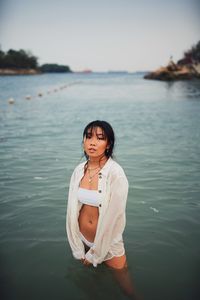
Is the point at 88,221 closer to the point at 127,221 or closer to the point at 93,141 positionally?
the point at 93,141

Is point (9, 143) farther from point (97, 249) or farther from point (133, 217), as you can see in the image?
point (97, 249)

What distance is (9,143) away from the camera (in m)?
10.2

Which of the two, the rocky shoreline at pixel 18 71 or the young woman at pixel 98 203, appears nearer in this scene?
the young woman at pixel 98 203

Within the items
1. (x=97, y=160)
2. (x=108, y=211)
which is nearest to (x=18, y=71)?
(x=97, y=160)

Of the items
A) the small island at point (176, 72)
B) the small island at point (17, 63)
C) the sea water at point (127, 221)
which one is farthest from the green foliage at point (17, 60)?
the sea water at point (127, 221)

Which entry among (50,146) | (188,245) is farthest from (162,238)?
(50,146)

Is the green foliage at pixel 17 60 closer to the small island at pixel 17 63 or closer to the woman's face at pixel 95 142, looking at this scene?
the small island at pixel 17 63

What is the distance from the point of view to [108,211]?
2.95 m

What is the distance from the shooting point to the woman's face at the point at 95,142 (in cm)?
305

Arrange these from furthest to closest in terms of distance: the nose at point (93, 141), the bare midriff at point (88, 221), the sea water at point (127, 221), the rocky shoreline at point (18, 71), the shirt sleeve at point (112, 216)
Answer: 1. the rocky shoreline at point (18, 71)
2. the sea water at point (127, 221)
3. the bare midriff at point (88, 221)
4. the nose at point (93, 141)
5. the shirt sleeve at point (112, 216)

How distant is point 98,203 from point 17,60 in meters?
125

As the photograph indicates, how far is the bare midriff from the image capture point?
10.5 ft

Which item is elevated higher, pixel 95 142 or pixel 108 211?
pixel 95 142

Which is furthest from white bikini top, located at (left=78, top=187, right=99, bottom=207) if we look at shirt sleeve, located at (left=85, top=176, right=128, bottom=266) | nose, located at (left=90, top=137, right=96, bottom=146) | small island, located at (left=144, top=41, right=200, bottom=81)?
small island, located at (left=144, top=41, right=200, bottom=81)
